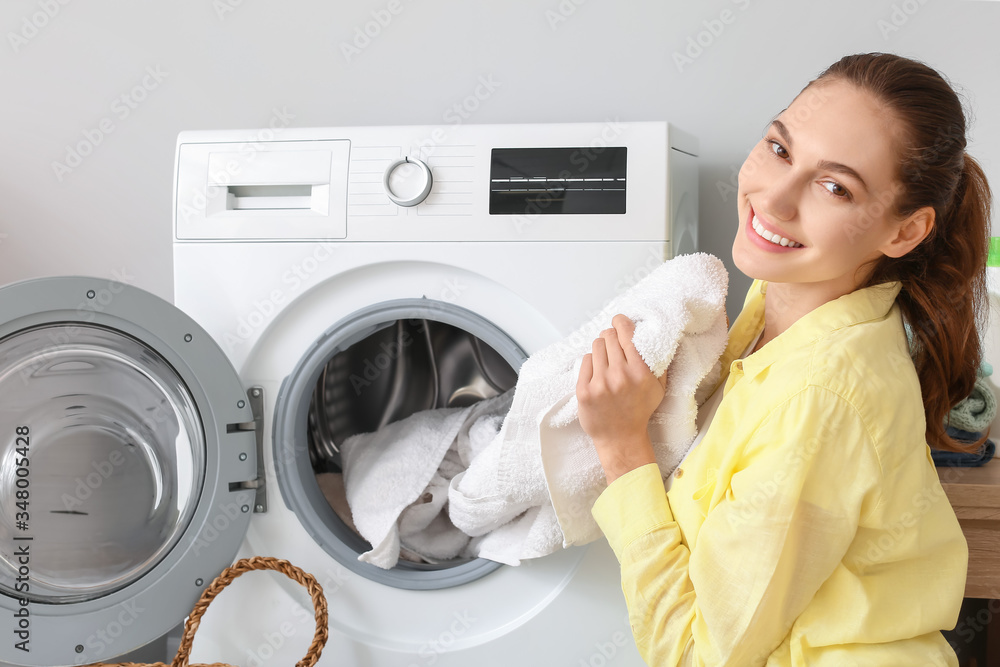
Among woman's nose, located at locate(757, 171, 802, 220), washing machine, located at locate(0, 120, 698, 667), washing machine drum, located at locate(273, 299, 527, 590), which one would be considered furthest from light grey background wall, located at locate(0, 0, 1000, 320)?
woman's nose, located at locate(757, 171, 802, 220)

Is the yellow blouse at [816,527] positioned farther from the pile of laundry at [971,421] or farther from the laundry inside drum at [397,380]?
the laundry inside drum at [397,380]

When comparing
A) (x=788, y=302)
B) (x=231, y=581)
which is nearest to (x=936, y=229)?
(x=788, y=302)

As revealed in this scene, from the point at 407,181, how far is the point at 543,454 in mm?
454

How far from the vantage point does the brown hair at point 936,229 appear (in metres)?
0.72

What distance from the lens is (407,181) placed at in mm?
1097

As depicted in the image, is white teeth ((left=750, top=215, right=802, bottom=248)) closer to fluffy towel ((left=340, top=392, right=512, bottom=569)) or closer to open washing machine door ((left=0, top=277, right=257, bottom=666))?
fluffy towel ((left=340, top=392, right=512, bottom=569))

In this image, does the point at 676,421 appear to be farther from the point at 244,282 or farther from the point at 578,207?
the point at 244,282

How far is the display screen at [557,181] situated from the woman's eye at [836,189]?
0.35 meters

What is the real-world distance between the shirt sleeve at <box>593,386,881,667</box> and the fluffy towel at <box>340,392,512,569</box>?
1.63 ft

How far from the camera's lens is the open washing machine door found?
1020 millimetres

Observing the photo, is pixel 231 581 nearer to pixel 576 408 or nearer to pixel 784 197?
pixel 576 408

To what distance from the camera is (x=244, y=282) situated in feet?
3.71

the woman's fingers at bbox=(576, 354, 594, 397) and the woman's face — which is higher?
the woman's face

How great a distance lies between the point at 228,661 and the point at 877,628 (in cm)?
92
